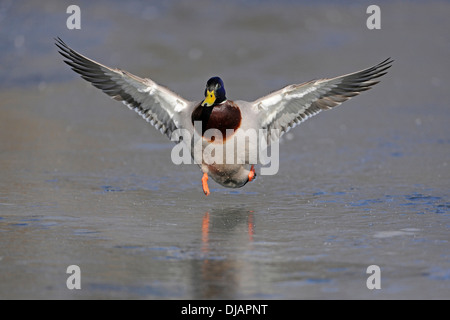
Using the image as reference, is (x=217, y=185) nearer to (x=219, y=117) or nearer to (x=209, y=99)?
(x=219, y=117)

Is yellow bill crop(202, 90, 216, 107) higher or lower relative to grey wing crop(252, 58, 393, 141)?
lower

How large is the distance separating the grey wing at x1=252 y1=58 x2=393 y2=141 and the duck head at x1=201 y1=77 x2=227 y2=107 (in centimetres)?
33

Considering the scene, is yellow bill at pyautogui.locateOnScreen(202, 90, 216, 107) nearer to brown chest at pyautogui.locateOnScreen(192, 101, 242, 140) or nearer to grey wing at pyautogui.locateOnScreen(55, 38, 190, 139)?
brown chest at pyautogui.locateOnScreen(192, 101, 242, 140)

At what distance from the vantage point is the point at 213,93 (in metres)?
6.90

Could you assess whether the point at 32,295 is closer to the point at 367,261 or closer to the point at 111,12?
the point at 367,261

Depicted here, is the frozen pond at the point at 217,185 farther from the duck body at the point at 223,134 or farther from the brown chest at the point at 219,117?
the brown chest at the point at 219,117

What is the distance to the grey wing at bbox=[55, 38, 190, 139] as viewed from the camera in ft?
23.9

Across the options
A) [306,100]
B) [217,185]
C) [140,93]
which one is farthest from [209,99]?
[217,185]

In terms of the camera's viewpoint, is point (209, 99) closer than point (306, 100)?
Yes

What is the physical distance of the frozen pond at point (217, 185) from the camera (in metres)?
4.95

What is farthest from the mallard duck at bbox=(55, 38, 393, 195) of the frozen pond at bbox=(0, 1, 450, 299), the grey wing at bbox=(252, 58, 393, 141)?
the frozen pond at bbox=(0, 1, 450, 299)

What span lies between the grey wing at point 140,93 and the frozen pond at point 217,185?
24.1 inches

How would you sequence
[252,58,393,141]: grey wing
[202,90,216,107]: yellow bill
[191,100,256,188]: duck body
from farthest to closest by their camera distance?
[252,58,393,141]: grey wing → [191,100,256,188]: duck body → [202,90,216,107]: yellow bill

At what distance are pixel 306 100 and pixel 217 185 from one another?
1.21m
